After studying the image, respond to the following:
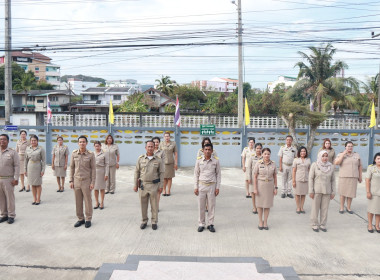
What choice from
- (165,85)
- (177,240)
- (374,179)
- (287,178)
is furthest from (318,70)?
(165,85)

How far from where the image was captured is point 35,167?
25.6 ft

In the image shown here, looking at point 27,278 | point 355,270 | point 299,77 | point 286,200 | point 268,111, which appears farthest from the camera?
A: point 268,111

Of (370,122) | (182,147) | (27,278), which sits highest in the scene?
(370,122)

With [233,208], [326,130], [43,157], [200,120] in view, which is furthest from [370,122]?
[43,157]

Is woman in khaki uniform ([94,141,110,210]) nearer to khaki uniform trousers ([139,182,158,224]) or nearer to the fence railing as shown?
khaki uniform trousers ([139,182,158,224])

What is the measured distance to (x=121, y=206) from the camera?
25.8 feet

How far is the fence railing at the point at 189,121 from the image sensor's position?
12555 mm

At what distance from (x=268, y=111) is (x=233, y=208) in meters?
30.7

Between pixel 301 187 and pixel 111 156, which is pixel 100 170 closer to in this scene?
pixel 111 156

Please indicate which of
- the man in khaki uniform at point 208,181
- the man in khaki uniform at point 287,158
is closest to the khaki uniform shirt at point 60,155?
the man in khaki uniform at point 208,181

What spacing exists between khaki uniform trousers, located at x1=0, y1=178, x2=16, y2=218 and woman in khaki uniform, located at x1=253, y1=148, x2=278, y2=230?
440cm

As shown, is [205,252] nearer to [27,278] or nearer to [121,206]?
[27,278]

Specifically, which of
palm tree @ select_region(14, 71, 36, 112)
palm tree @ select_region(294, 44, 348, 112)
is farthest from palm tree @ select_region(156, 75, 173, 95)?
palm tree @ select_region(294, 44, 348, 112)

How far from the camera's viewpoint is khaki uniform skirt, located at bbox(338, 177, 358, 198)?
729 cm
